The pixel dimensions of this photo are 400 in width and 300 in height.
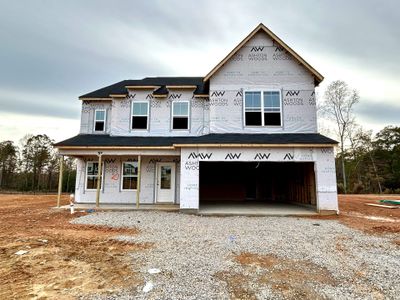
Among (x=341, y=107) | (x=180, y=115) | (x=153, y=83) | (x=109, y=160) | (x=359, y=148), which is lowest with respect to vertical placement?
(x=109, y=160)

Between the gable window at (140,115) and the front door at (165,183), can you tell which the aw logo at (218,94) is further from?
the front door at (165,183)

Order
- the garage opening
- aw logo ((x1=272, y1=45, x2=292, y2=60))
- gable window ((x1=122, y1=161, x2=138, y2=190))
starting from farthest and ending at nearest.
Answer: the garage opening < gable window ((x1=122, y1=161, x2=138, y2=190)) < aw logo ((x1=272, y1=45, x2=292, y2=60))

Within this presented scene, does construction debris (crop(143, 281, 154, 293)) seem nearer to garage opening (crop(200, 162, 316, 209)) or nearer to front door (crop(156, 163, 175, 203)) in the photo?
front door (crop(156, 163, 175, 203))

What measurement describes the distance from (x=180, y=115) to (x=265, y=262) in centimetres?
999

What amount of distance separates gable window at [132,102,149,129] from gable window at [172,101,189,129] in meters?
1.62

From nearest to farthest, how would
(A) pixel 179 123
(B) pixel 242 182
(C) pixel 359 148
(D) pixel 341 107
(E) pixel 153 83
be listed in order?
(A) pixel 179 123 < (E) pixel 153 83 < (B) pixel 242 182 < (D) pixel 341 107 < (C) pixel 359 148

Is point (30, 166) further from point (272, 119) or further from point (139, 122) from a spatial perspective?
point (272, 119)

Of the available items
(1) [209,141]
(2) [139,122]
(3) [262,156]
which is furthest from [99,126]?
(3) [262,156]

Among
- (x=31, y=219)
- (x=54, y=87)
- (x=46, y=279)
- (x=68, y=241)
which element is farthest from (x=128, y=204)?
(x=54, y=87)

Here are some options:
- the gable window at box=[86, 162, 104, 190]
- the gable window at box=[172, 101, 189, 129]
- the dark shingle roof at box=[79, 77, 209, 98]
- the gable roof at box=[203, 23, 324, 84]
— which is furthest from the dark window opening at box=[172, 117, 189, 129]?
the gable window at box=[86, 162, 104, 190]

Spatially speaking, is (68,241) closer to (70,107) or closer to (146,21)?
(146,21)

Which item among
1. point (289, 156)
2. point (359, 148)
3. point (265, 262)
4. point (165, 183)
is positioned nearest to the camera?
point (265, 262)

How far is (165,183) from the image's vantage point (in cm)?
1270

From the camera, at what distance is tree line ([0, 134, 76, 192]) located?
2922 centimetres
